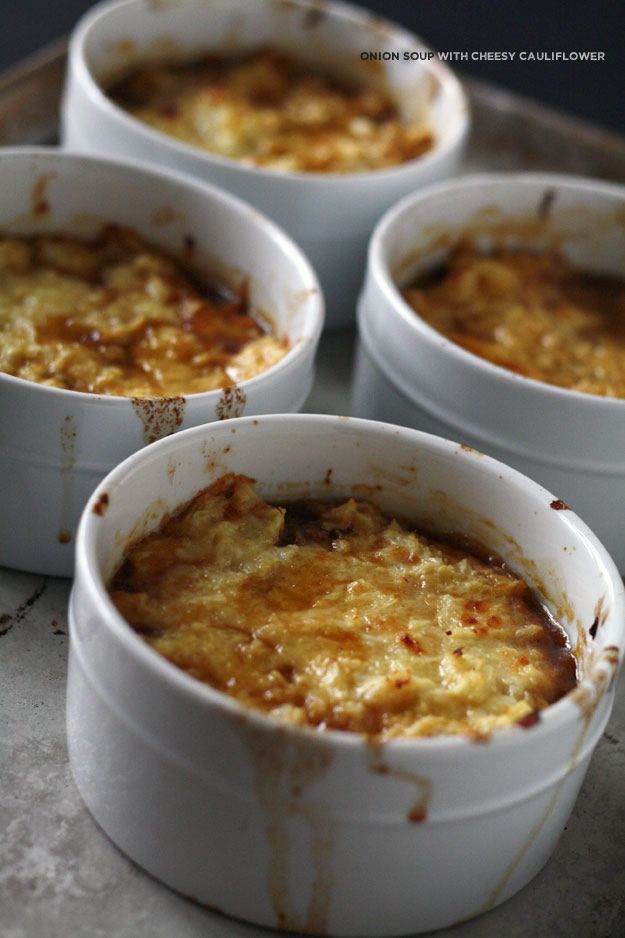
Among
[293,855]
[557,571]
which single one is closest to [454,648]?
[557,571]

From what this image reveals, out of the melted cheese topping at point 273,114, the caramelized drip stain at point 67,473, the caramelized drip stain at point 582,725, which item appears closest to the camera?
the caramelized drip stain at point 582,725

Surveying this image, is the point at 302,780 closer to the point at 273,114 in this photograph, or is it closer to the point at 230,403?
the point at 230,403

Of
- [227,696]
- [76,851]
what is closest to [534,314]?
[227,696]

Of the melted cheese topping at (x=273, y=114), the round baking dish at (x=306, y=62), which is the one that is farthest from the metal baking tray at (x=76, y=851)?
the melted cheese topping at (x=273, y=114)

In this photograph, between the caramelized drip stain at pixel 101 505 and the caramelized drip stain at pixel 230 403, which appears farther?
the caramelized drip stain at pixel 230 403

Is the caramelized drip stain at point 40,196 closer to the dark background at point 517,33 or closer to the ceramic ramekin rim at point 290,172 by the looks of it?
the ceramic ramekin rim at point 290,172

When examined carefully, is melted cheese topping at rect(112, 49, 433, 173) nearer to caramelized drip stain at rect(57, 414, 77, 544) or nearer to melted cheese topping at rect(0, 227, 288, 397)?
melted cheese topping at rect(0, 227, 288, 397)
